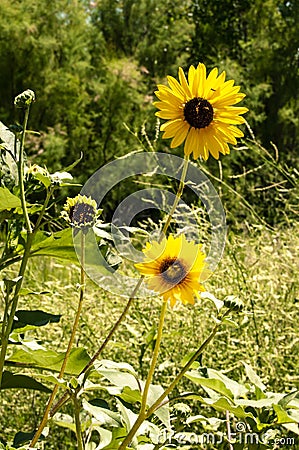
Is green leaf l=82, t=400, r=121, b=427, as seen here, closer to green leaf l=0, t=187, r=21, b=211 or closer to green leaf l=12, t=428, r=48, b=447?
green leaf l=12, t=428, r=48, b=447

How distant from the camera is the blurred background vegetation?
22.4 ft

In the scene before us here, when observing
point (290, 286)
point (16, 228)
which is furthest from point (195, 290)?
point (290, 286)

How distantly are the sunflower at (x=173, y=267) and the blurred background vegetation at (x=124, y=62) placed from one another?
571 cm

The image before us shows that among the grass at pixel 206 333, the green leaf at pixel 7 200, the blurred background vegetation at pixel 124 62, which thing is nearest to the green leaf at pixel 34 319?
the green leaf at pixel 7 200

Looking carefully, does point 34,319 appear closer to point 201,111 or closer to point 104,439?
point 104,439

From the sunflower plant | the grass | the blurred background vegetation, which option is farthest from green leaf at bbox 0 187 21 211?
the blurred background vegetation

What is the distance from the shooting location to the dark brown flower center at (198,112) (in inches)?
25.2

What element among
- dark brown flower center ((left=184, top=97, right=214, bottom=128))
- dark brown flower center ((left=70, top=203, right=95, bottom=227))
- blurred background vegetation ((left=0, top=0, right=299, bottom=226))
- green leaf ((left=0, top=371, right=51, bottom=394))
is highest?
blurred background vegetation ((left=0, top=0, right=299, bottom=226))

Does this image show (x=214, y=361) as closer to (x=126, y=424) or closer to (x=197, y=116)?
(x=126, y=424)

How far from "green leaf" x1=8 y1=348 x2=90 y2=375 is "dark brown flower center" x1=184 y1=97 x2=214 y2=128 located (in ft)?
0.91

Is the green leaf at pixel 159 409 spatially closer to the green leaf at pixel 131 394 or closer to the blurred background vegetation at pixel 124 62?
the green leaf at pixel 131 394

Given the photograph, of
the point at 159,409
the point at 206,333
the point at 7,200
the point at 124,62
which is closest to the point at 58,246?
the point at 7,200

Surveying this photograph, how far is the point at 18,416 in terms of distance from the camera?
157 centimetres

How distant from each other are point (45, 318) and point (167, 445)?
22 cm
